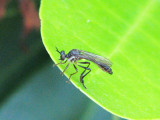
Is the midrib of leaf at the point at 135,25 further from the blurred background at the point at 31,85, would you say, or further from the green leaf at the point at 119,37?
the blurred background at the point at 31,85

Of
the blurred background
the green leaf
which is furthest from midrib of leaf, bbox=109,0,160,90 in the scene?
the blurred background

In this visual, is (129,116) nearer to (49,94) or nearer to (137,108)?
(137,108)

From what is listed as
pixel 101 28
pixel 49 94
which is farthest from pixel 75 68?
pixel 49 94

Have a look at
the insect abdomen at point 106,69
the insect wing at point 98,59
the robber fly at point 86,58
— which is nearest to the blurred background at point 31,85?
the robber fly at point 86,58

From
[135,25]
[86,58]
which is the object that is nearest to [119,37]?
[135,25]

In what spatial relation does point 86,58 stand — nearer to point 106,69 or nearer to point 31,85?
point 106,69

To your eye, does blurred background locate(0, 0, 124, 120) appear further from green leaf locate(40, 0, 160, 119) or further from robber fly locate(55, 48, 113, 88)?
green leaf locate(40, 0, 160, 119)

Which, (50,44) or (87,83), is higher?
(50,44)
